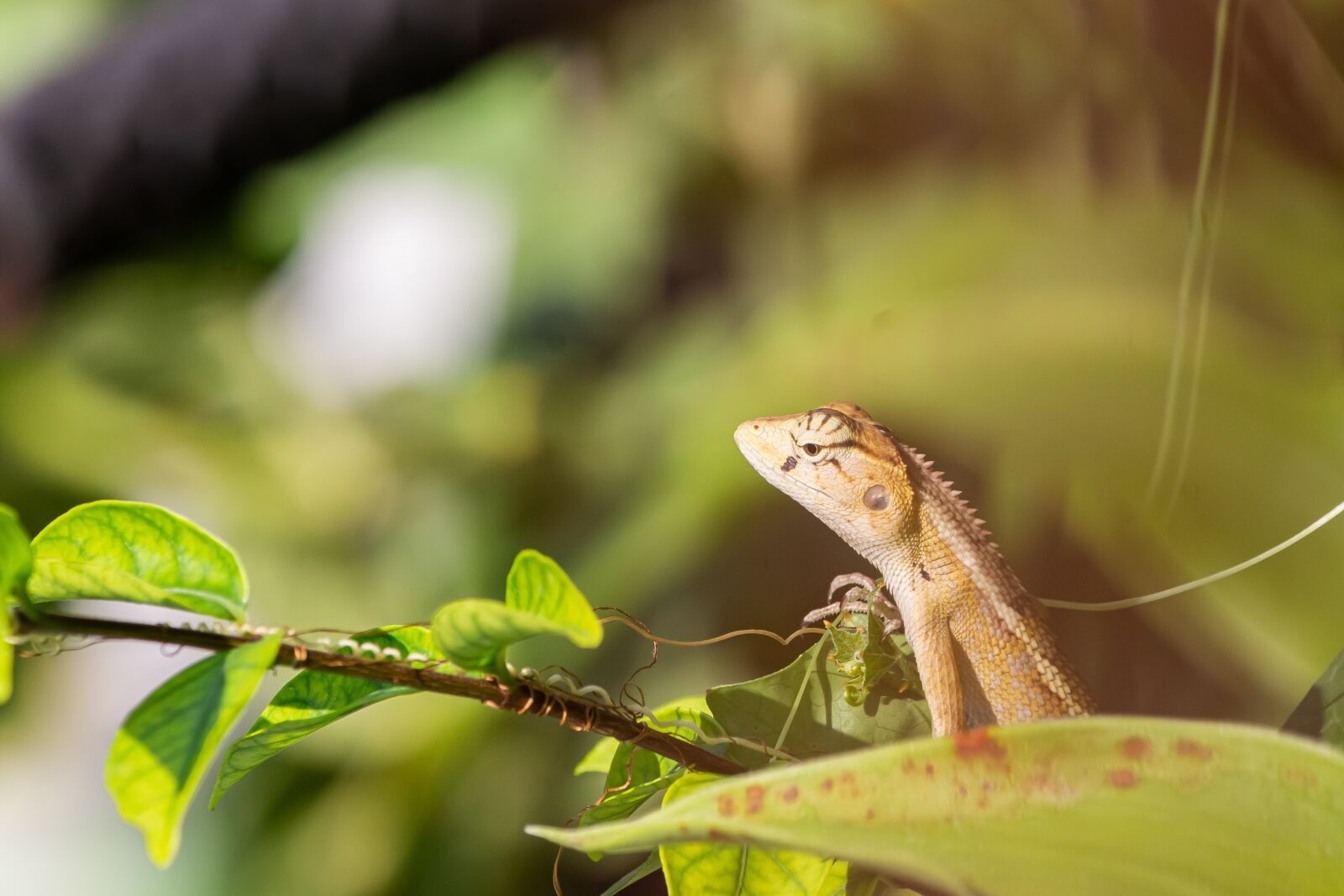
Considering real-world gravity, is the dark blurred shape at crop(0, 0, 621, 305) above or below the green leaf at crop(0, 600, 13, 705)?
above

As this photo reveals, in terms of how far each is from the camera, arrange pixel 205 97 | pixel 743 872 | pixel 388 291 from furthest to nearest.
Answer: pixel 388 291 < pixel 205 97 < pixel 743 872

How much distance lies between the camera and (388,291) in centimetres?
76

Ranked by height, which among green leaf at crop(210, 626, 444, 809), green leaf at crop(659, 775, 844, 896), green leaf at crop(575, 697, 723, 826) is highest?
green leaf at crop(210, 626, 444, 809)

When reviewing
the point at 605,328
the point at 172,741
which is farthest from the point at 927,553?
the point at 605,328

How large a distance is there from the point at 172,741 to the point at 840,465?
0.87 feet

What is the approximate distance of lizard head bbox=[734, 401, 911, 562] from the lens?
1.18 feet

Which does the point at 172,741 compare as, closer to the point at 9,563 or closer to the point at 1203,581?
the point at 9,563

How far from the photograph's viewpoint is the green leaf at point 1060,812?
6.2 inches

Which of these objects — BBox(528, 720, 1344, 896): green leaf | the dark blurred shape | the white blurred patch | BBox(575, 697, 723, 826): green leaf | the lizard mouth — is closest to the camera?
BBox(528, 720, 1344, 896): green leaf

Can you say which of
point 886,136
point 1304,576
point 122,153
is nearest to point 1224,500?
point 1304,576

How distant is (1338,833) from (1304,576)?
321 millimetres

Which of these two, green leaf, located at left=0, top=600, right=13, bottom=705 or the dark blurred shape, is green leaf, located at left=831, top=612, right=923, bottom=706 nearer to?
green leaf, located at left=0, top=600, right=13, bottom=705

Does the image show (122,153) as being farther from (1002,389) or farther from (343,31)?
(1002,389)

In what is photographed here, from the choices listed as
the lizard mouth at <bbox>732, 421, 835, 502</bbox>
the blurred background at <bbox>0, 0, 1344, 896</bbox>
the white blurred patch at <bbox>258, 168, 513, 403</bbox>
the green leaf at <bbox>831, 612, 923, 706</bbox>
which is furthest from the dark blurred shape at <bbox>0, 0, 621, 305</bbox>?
the green leaf at <bbox>831, 612, 923, 706</bbox>
